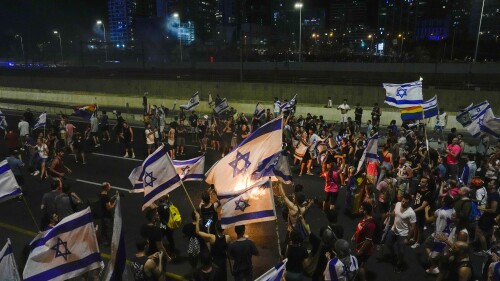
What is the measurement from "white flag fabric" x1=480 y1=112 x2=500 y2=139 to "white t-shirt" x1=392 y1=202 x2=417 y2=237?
554 centimetres

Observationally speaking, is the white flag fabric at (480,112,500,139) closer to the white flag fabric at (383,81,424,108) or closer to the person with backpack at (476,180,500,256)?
the white flag fabric at (383,81,424,108)

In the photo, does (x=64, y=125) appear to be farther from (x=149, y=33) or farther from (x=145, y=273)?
(x=149, y=33)

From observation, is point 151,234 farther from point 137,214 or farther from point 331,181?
point 331,181

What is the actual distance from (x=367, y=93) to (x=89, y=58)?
67.8m

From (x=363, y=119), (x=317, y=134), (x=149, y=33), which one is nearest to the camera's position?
(x=317, y=134)

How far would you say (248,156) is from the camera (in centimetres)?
751

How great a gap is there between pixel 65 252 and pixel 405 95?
34.2ft

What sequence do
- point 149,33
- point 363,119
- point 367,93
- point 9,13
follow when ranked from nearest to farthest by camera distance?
point 363,119
point 367,93
point 9,13
point 149,33

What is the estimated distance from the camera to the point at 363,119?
23203 millimetres

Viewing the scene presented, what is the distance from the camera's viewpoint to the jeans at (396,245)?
7.64 meters

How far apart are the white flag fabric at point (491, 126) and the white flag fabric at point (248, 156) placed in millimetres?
7156

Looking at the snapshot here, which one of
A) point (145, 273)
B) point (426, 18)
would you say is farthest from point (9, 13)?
point (426, 18)

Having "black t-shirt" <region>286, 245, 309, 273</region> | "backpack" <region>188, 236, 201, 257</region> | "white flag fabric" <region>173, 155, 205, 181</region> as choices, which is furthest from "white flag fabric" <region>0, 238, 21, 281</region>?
"white flag fabric" <region>173, 155, 205, 181</region>

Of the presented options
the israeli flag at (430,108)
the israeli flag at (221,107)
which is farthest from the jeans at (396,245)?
the israeli flag at (221,107)
